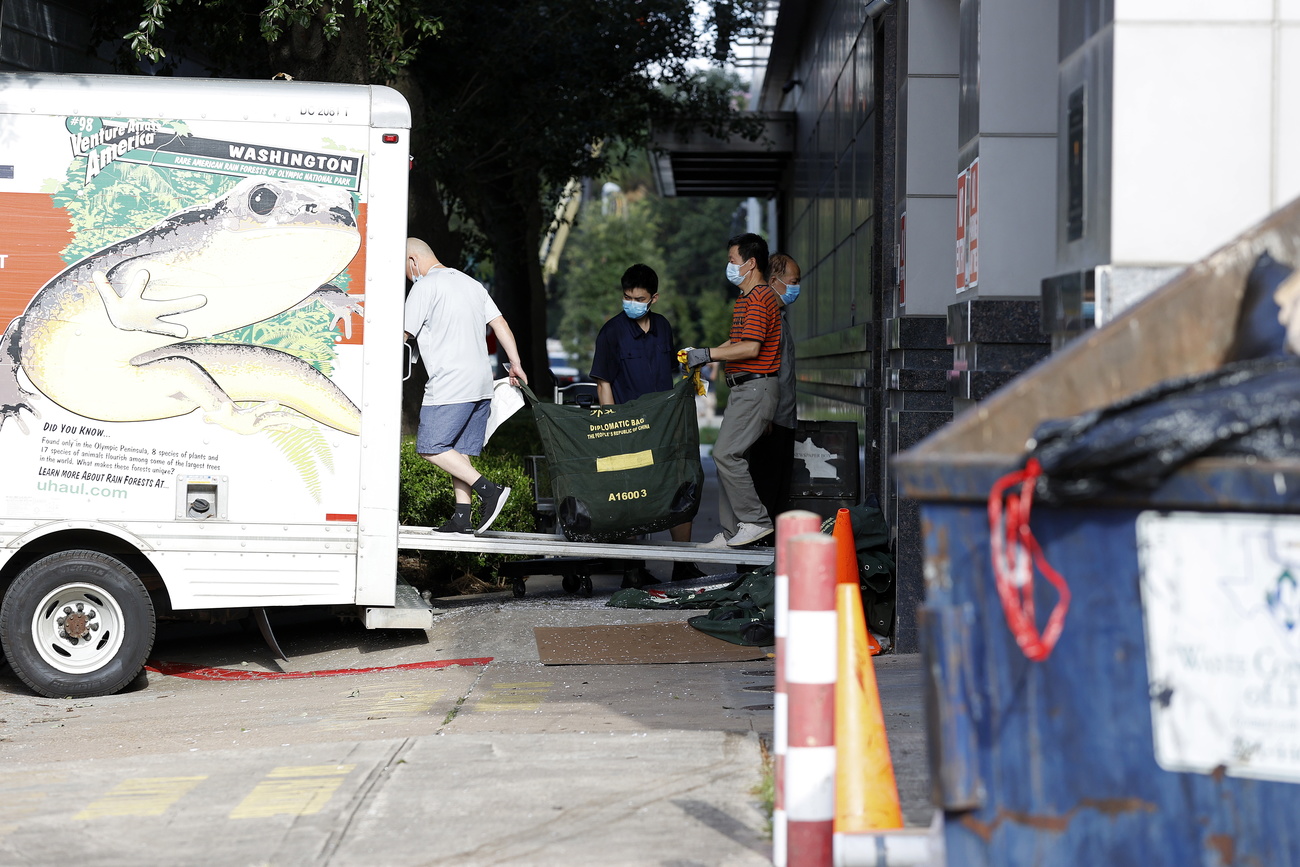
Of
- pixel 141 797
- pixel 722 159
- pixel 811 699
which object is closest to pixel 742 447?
pixel 141 797

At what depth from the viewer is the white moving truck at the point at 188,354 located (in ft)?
20.4

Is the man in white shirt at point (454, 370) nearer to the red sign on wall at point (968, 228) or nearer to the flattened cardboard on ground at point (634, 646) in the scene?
the flattened cardboard on ground at point (634, 646)

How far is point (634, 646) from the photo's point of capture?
22.2 ft

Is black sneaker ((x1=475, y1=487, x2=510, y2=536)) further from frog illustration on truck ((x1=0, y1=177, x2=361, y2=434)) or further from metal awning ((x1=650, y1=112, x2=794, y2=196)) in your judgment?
metal awning ((x1=650, y1=112, x2=794, y2=196))

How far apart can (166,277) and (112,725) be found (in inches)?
82.6

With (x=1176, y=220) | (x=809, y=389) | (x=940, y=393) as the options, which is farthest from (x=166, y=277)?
(x=809, y=389)

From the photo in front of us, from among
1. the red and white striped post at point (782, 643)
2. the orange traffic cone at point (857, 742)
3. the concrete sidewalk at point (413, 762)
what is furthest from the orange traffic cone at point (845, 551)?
the red and white striped post at point (782, 643)

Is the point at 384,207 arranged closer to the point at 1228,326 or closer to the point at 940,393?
the point at 940,393

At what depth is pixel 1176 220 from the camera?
393cm

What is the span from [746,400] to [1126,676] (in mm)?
5719

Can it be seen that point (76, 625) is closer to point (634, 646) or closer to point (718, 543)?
point (634, 646)

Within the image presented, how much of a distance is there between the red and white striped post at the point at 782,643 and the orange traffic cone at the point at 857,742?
17cm

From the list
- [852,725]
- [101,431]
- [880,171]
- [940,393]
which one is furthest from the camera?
[880,171]

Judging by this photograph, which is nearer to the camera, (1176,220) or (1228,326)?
(1228,326)
